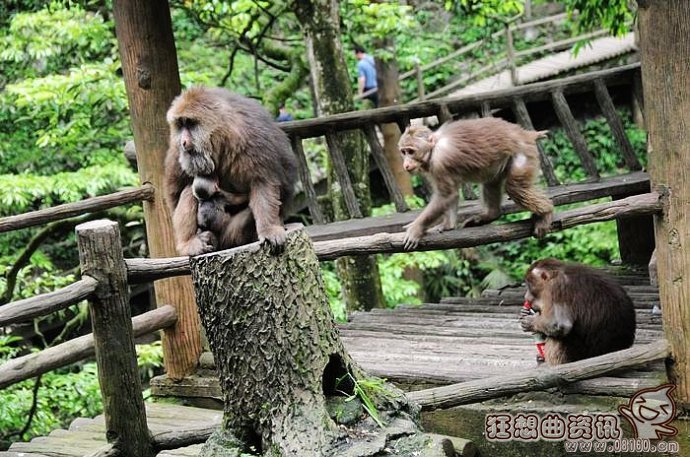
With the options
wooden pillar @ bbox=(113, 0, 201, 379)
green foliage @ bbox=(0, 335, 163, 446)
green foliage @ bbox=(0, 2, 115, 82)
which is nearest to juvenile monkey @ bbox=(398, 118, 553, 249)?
wooden pillar @ bbox=(113, 0, 201, 379)

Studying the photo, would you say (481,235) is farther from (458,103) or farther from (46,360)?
(458,103)

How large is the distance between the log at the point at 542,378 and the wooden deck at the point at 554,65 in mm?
11045

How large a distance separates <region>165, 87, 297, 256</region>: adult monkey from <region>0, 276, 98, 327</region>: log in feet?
2.27

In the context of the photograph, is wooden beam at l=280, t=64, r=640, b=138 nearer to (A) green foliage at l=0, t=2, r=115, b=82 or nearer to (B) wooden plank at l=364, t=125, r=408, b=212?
(B) wooden plank at l=364, t=125, r=408, b=212

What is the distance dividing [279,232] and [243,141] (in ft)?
2.57

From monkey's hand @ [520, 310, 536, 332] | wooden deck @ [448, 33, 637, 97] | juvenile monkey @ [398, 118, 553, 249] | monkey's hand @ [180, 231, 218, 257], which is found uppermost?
wooden deck @ [448, 33, 637, 97]

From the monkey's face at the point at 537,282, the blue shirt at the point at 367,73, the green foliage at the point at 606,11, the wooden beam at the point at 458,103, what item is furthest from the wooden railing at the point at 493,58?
the monkey's face at the point at 537,282

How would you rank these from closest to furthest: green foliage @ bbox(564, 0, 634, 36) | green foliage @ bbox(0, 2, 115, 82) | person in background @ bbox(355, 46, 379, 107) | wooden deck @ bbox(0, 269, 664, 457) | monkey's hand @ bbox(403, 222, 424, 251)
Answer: monkey's hand @ bbox(403, 222, 424, 251) → wooden deck @ bbox(0, 269, 664, 457) → green foliage @ bbox(564, 0, 634, 36) → green foliage @ bbox(0, 2, 115, 82) → person in background @ bbox(355, 46, 379, 107)

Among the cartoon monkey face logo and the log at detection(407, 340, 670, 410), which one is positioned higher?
the log at detection(407, 340, 670, 410)

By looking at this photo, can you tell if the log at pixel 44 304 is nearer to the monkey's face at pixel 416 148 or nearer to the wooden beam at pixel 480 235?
the wooden beam at pixel 480 235

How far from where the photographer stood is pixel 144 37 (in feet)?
16.5

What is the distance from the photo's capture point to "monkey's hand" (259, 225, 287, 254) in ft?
9.92

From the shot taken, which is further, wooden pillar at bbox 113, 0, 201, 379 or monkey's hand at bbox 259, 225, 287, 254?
wooden pillar at bbox 113, 0, 201, 379

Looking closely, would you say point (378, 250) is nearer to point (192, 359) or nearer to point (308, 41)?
point (192, 359)
